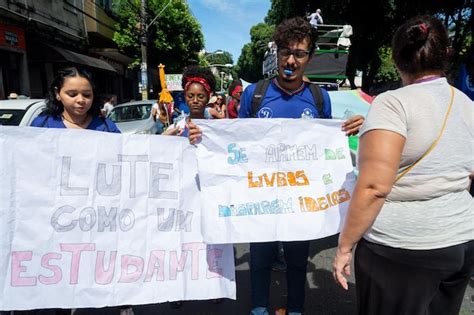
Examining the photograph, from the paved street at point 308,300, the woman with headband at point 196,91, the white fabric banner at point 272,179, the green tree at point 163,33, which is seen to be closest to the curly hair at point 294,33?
the white fabric banner at point 272,179

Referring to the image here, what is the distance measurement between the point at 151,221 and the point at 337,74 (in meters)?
7.81

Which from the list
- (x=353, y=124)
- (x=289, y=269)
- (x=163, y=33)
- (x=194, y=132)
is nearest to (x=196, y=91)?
(x=194, y=132)

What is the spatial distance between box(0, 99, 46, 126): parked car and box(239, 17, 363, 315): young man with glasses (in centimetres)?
349

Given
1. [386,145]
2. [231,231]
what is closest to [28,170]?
[231,231]

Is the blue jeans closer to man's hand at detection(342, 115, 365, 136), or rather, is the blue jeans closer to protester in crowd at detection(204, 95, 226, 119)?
man's hand at detection(342, 115, 365, 136)

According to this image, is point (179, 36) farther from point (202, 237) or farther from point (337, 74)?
point (202, 237)

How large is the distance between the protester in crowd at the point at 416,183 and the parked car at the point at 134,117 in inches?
327

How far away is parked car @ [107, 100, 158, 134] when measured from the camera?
9.51 metres

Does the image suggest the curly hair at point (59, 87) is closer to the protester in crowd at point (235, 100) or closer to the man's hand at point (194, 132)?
the man's hand at point (194, 132)

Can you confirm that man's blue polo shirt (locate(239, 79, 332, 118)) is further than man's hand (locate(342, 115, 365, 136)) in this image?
Yes

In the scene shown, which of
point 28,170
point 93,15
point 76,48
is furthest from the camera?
point 93,15

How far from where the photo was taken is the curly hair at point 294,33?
2299 mm

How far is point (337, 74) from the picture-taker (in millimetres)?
8961

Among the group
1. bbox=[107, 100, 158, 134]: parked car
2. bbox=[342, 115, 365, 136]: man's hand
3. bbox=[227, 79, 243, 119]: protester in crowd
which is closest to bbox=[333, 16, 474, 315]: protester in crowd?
bbox=[342, 115, 365, 136]: man's hand
